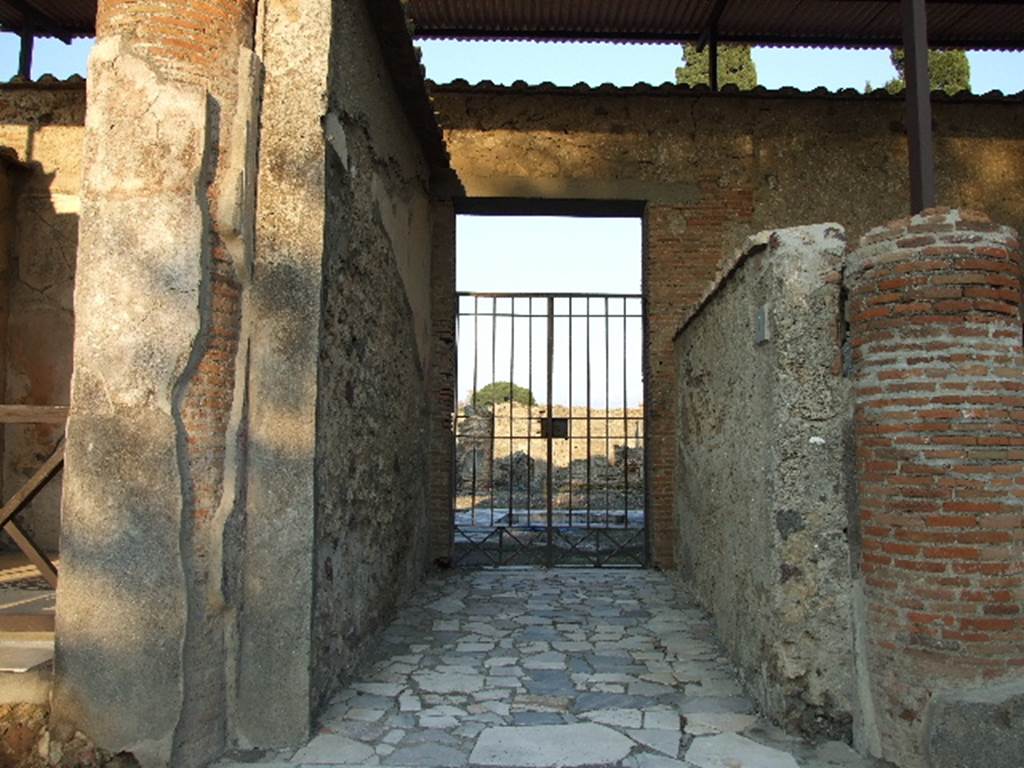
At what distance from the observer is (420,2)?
25.8 feet

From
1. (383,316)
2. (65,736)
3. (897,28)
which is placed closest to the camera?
(65,736)

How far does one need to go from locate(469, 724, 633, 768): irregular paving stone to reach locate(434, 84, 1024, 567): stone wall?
180 inches

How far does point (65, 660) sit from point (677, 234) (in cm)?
642

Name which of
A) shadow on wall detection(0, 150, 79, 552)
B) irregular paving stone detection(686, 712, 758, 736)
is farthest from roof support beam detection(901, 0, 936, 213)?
A: shadow on wall detection(0, 150, 79, 552)

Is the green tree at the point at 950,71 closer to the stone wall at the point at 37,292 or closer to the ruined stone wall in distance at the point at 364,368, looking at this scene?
the ruined stone wall in distance at the point at 364,368

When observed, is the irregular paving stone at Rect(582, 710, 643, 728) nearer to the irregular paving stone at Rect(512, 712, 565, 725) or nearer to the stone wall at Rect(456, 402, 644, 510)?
the irregular paving stone at Rect(512, 712, 565, 725)

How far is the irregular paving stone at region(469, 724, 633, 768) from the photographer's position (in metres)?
3.29

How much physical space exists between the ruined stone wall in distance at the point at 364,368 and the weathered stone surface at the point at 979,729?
2693 millimetres

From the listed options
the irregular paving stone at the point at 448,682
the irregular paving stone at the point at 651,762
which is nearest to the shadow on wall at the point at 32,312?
the irregular paving stone at the point at 448,682

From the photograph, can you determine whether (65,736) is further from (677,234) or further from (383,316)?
(677,234)

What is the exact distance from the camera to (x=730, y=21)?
8234mm

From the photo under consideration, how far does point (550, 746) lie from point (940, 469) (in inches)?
82.0

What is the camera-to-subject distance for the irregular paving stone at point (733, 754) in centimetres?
323

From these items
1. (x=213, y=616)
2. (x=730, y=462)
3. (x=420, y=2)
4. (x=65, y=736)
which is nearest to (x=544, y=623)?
(x=730, y=462)
